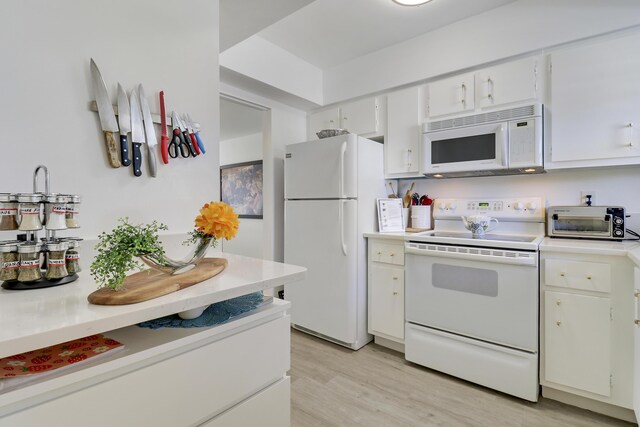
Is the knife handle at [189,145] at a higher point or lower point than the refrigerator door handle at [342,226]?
higher

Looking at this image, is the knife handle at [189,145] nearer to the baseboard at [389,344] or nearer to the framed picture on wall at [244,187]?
the baseboard at [389,344]

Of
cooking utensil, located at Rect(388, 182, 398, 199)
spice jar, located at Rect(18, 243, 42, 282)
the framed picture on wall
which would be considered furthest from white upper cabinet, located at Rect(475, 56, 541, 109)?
the framed picture on wall

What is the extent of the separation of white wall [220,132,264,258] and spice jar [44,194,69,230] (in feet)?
13.1

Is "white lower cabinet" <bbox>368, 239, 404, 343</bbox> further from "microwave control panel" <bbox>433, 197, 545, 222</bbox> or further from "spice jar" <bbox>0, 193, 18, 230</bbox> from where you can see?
"spice jar" <bbox>0, 193, 18, 230</bbox>

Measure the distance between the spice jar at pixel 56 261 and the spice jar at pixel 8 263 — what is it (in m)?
0.06

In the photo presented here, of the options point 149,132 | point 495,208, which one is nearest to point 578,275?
point 495,208

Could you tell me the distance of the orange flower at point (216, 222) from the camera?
2.86 feet

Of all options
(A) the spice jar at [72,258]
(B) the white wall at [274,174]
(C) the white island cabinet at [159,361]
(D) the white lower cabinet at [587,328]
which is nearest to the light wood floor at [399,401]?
(D) the white lower cabinet at [587,328]

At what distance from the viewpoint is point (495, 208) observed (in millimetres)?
2436

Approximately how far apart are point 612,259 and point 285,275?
1.79 meters

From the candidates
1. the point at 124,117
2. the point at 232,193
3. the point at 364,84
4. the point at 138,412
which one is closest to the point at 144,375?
the point at 138,412

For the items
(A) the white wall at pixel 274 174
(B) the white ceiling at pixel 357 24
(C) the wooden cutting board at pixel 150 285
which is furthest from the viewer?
(A) the white wall at pixel 274 174

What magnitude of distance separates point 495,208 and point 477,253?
0.65 meters

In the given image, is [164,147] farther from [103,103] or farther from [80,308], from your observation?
[80,308]
